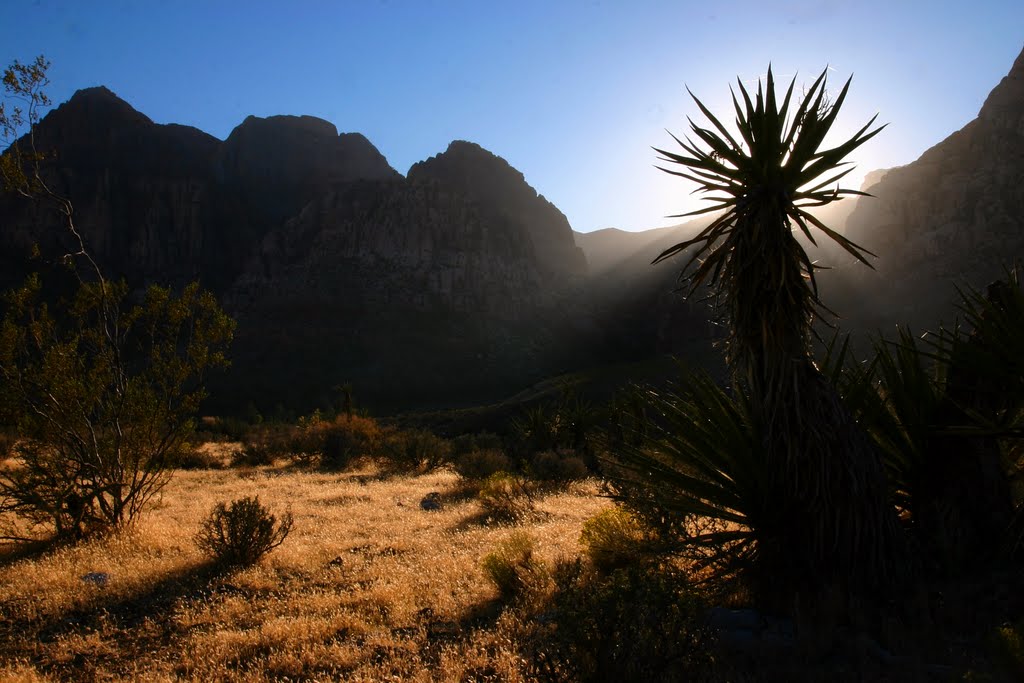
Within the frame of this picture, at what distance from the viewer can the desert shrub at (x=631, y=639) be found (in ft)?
10.6

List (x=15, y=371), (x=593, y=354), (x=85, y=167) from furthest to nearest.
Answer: (x=85, y=167), (x=593, y=354), (x=15, y=371)

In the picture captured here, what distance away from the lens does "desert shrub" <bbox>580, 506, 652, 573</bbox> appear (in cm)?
571

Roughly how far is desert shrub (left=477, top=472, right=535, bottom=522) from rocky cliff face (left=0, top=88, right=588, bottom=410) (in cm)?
5623

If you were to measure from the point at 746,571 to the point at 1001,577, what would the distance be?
1.70 metres

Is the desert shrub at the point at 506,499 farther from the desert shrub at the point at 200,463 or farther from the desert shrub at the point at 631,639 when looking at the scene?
the desert shrub at the point at 200,463

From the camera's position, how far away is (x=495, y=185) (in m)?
140

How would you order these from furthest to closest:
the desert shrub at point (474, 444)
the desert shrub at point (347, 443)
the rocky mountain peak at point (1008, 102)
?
the rocky mountain peak at point (1008, 102), the desert shrub at point (474, 444), the desert shrub at point (347, 443)

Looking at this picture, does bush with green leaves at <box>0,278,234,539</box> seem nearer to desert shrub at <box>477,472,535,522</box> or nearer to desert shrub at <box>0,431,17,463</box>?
desert shrub at <box>477,472,535,522</box>

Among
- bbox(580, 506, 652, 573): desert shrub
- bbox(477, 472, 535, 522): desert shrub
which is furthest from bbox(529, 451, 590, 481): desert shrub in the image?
bbox(580, 506, 652, 573): desert shrub

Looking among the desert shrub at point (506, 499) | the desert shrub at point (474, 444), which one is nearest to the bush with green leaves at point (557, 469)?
the desert shrub at point (506, 499)

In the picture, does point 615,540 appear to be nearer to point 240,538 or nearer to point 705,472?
point 705,472

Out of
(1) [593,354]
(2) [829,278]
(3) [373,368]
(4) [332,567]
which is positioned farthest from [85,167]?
(4) [332,567]

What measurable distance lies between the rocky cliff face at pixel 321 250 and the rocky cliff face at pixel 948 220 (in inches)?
1629

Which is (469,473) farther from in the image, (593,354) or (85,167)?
Result: (85,167)
